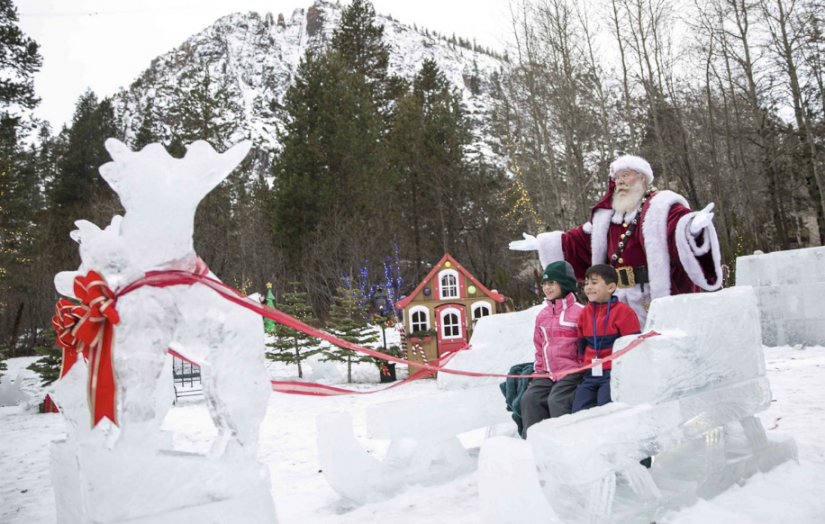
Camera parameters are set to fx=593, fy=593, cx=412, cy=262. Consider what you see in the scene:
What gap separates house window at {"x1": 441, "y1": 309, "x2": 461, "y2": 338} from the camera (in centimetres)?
1052

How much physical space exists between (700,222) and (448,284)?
737 centimetres

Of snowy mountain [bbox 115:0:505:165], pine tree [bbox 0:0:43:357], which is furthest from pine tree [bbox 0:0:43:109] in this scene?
snowy mountain [bbox 115:0:505:165]

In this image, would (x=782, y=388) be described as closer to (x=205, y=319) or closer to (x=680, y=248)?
(x=680, y=248)

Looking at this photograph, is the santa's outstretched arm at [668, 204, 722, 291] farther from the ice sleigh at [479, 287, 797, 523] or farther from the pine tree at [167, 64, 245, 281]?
the pine tree at [167, 64, 245, 281]

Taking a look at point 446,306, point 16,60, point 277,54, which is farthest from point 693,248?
point 277,54

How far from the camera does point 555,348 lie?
342cm

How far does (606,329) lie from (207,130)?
2001cm

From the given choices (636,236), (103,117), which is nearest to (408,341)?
(636,236)

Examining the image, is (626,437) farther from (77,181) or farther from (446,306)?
(77,181)

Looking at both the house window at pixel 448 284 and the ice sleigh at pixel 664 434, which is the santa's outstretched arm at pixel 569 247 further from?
the house window at pixel 448 284

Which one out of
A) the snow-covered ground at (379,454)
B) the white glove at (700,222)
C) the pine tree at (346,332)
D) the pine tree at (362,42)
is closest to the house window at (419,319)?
the pine tree at (346,332)

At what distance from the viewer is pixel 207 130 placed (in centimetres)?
2072

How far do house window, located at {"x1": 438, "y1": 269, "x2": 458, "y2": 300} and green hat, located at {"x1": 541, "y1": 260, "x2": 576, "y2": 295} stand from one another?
23.0 feet

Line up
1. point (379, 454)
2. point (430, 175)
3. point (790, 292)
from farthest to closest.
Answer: point (430, 175) → point (790, 292) → point (379, 454)
